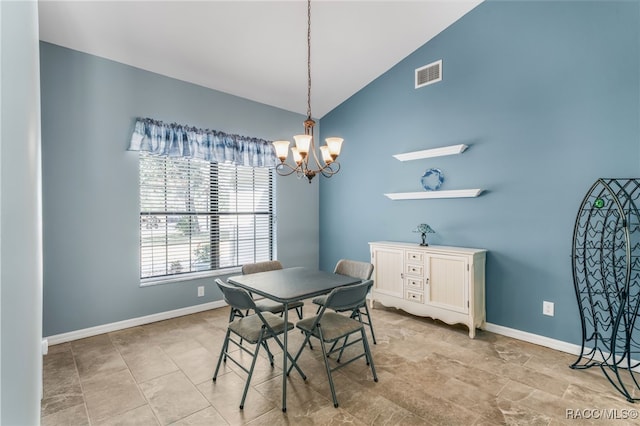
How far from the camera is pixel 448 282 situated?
11.1 feet

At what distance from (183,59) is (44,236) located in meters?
2.30

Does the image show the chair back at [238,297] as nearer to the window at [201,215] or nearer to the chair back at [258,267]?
the chair back at [258,267]

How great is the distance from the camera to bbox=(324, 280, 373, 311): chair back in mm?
2143

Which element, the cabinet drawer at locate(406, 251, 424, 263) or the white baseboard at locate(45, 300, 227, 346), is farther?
the cabinet drawer at locate(406, 251, 424, 263)

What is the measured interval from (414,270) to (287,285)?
1786 millimetres

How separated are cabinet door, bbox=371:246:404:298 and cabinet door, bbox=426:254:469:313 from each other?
0.38m

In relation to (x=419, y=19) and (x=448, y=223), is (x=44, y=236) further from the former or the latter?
(x=419, y=19)

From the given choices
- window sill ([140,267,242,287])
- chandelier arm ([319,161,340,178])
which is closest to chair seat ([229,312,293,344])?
chandelier arm ([319,161,340,178])

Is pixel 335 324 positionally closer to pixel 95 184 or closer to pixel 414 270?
pixel 414 270

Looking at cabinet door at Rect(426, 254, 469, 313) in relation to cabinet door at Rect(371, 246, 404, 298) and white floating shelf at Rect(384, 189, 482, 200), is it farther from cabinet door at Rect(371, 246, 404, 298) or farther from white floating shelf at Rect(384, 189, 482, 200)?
white floating shelf at Rect(384, 189, 482, 200)

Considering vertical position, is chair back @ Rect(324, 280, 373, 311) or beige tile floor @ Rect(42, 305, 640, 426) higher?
chair back @ Rect(324, 280, 373, 311)

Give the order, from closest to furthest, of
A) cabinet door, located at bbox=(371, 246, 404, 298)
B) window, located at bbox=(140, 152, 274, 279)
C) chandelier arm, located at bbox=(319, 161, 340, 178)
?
chandelier arm, located at bbox=(319, 161, 340, 178) < window, located at bbox=(140, 152, 274, 279) < cabinet door, located at bbox=(371, 246, 404, 298)

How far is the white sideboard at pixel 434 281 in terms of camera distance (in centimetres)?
324

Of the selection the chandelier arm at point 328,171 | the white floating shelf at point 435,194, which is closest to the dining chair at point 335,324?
the chandelier arm at point 328,171
